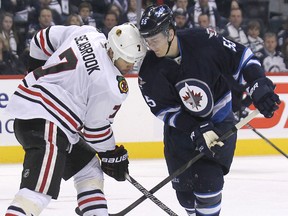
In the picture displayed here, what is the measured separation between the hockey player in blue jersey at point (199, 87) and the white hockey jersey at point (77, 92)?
214 millimetres

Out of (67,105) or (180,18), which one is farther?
(180,18)

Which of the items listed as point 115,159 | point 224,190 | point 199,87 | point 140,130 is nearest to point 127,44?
point 199,87

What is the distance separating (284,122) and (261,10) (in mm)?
1077

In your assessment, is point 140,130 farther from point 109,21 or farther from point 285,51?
point 285,51

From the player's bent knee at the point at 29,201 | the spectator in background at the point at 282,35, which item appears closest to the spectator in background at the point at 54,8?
the spectator in background at the point at 282,35

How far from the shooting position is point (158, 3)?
636cm

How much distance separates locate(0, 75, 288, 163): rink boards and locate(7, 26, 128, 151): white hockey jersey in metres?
2.66

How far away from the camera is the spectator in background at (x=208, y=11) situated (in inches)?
263

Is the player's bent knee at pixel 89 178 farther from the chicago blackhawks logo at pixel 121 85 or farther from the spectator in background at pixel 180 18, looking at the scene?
the spectator in background at pixel 180 18

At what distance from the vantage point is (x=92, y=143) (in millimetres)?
3062

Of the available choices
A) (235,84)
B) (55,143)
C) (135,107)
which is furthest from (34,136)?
(135,107)

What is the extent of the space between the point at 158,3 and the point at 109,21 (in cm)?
41

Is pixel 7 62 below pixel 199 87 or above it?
below

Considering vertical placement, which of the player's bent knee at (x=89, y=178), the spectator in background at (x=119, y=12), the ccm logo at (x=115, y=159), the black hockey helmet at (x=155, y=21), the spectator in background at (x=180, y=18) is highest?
the black hockey helmet at (x=155, y=21)
